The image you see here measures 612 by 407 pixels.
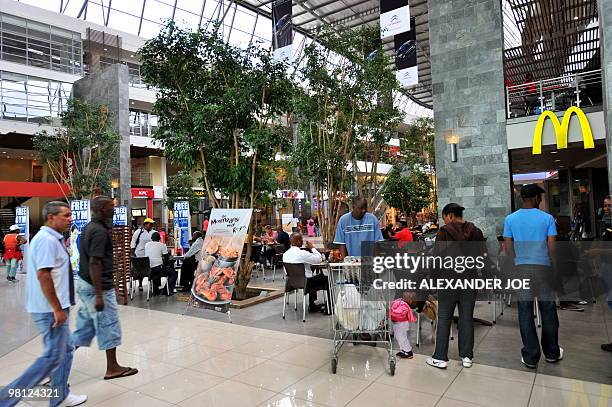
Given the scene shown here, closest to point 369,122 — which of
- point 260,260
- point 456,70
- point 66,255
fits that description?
point 456,70

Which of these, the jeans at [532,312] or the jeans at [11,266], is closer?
the jeans at [532,312]

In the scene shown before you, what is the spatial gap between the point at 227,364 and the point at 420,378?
181cm

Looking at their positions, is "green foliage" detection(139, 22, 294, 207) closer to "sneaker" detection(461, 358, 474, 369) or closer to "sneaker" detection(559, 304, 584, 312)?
"sneaker" detection(461, 358, 474, 369)

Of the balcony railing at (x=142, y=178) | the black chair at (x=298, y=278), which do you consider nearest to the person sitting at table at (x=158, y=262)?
the black chair at (x=298, y=278)

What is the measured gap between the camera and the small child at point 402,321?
375cm

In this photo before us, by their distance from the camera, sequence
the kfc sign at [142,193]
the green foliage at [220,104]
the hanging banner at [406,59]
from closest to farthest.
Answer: the green foliage at [220,104]
the hanging banner at [406,59]
the kfc sign at [142,193]

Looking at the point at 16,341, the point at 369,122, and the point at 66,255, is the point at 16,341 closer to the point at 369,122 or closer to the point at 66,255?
the point at 66,255

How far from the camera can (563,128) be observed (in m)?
7.31

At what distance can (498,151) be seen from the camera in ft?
26.4

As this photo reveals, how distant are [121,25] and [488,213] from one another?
25.4 meters

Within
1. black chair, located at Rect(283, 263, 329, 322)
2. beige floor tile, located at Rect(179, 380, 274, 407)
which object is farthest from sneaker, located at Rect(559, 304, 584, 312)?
beige floor tile, located at Rect(179, 380, 274, 407)

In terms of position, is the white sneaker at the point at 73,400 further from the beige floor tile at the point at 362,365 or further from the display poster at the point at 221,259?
the display poster at the point at 221,259

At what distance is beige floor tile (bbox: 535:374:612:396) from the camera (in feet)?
9.89

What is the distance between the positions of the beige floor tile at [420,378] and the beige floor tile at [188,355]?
183cm
